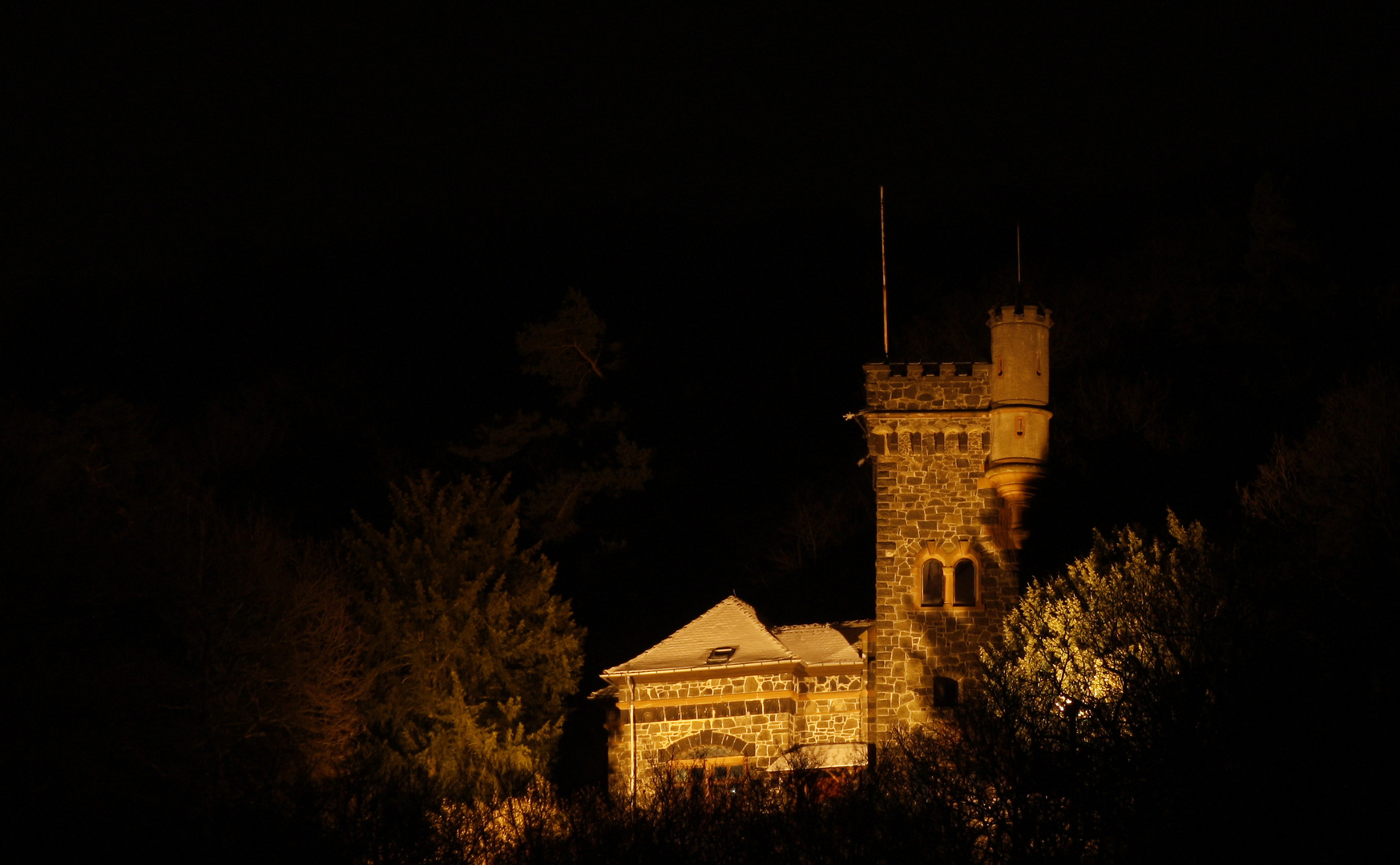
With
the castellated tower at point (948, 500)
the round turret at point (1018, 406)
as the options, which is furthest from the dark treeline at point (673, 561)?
the castellated tower at point (948, 500)

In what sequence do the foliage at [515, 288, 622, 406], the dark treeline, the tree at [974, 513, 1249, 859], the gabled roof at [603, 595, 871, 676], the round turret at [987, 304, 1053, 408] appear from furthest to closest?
1. the foliage at [515, 288, 622, 406]
2. the gabled roof at [603, 595, 871, 676]
3. the round turret at [987, 304, 1053, 408]
4. the dark treeline
5. the tree at [974, 513, 1249, 859]

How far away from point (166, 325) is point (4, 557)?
1288 inches

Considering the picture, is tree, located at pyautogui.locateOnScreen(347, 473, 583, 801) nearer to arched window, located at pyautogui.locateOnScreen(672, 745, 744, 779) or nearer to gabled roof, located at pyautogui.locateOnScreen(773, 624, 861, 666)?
arched window, located at pyautogui.locateOnScreen(672, 745, 744, 779)

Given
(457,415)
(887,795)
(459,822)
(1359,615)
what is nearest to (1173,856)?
(887,795)

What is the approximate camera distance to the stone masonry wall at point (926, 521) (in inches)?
1080

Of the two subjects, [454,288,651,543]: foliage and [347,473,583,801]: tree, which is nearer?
[347,473,583,801]: tree

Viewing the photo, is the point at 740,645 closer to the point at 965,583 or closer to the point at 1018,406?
the point at 965,583

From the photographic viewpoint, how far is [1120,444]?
1583 inches

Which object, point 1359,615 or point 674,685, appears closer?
point 1359,615

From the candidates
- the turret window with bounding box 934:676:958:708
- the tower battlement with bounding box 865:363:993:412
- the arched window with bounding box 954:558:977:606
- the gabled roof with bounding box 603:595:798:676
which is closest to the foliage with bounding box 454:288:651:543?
the gabled roof with bounding box 603:595:798:676

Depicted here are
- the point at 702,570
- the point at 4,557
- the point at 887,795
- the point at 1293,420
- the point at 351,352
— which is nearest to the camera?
the point at 887,795

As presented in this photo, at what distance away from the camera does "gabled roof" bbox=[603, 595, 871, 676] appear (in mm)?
27875

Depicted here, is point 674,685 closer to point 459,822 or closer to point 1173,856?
point 459,822

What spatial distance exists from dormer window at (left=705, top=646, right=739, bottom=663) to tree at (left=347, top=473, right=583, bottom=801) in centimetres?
419
